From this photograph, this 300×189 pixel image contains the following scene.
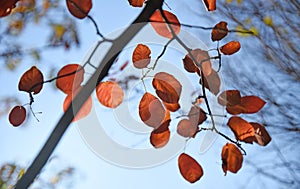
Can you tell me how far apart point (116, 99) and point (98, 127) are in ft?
0.60

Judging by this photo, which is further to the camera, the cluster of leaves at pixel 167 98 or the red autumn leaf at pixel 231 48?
the red autumn leaf at pixel 231 48

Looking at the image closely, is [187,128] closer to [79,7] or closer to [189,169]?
[189,169]

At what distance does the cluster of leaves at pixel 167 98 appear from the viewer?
0.59 meters

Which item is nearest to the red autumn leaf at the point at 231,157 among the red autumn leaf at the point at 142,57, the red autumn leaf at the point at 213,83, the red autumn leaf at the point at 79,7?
the red autumn leaf at the point at 213,83

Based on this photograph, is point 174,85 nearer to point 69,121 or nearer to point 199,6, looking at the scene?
point 69,121

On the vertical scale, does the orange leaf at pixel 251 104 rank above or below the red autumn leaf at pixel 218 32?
below

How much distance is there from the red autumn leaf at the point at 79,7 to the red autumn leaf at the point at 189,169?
0.95 feet

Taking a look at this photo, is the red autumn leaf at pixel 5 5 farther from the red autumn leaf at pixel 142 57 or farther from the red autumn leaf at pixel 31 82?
the red autumn leaf at pixel 142 57

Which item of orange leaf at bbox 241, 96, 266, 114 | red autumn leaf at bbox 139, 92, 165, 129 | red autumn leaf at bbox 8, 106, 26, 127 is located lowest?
orange leaf at bbox 241, 96, 266, 114

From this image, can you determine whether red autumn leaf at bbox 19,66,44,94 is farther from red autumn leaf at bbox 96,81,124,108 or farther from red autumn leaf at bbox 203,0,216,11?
red autumn leaf at bbox 203,0,216,11

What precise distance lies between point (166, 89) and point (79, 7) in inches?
7.2

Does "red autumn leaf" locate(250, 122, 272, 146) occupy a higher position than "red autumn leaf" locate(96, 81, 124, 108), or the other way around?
"red autumn leaf" locate(96, 81, 124, 108)

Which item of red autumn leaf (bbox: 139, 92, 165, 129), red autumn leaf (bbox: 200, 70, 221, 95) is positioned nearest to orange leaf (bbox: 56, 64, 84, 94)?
red autumn leaf (bbox: 139, 92, 165, 129)

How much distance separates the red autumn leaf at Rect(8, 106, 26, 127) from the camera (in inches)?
24.6
